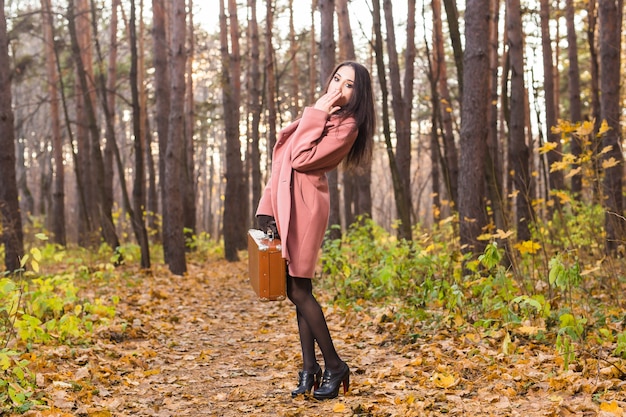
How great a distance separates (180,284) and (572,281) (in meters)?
7.45

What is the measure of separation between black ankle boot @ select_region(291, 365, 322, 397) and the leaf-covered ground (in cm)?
7

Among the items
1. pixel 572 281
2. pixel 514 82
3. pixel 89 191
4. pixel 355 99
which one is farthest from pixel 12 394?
pixel 89 191

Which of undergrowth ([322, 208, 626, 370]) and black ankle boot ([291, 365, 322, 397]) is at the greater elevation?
undergrowth ([322, 208, 626, 370])

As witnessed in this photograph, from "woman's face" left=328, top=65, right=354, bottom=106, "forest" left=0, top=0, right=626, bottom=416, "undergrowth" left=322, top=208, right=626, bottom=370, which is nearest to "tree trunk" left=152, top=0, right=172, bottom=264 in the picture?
"forest" left=0, top=0, right=626, bottom=416

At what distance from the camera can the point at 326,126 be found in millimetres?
4207

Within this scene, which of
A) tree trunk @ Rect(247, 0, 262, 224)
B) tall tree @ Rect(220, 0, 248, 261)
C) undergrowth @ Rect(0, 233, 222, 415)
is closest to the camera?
undergrowth @ Rect(0, 233, 222, 415)

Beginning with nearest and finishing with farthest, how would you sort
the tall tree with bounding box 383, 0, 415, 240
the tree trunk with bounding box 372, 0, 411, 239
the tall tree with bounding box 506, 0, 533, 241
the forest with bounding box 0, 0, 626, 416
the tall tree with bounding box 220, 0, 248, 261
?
the forest with bounding box 0, 0, 626, 416 < the tree trunk with bounding box 372, 0, 411, 239 < the tall tree with bounding box 506, 0, 533, 241 < the tall tree with bounding box 383, 0, 415, 240 < the tall tree with bounding box 220, 0, 248, 261

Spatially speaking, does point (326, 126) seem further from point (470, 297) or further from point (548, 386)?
point (470, 297)

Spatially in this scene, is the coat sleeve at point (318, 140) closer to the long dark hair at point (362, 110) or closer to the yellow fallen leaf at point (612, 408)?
the long dark hair at point (362, 110)

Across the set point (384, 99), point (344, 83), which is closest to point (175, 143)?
point (384, 99)

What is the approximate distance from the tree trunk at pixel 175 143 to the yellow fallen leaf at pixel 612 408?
9265mm

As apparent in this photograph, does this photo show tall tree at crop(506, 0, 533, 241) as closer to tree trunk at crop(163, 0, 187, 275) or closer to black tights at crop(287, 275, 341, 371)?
tree trunk at crop(163, 0, 187, 275)

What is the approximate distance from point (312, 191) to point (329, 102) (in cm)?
59

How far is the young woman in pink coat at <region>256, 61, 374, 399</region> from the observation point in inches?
163
